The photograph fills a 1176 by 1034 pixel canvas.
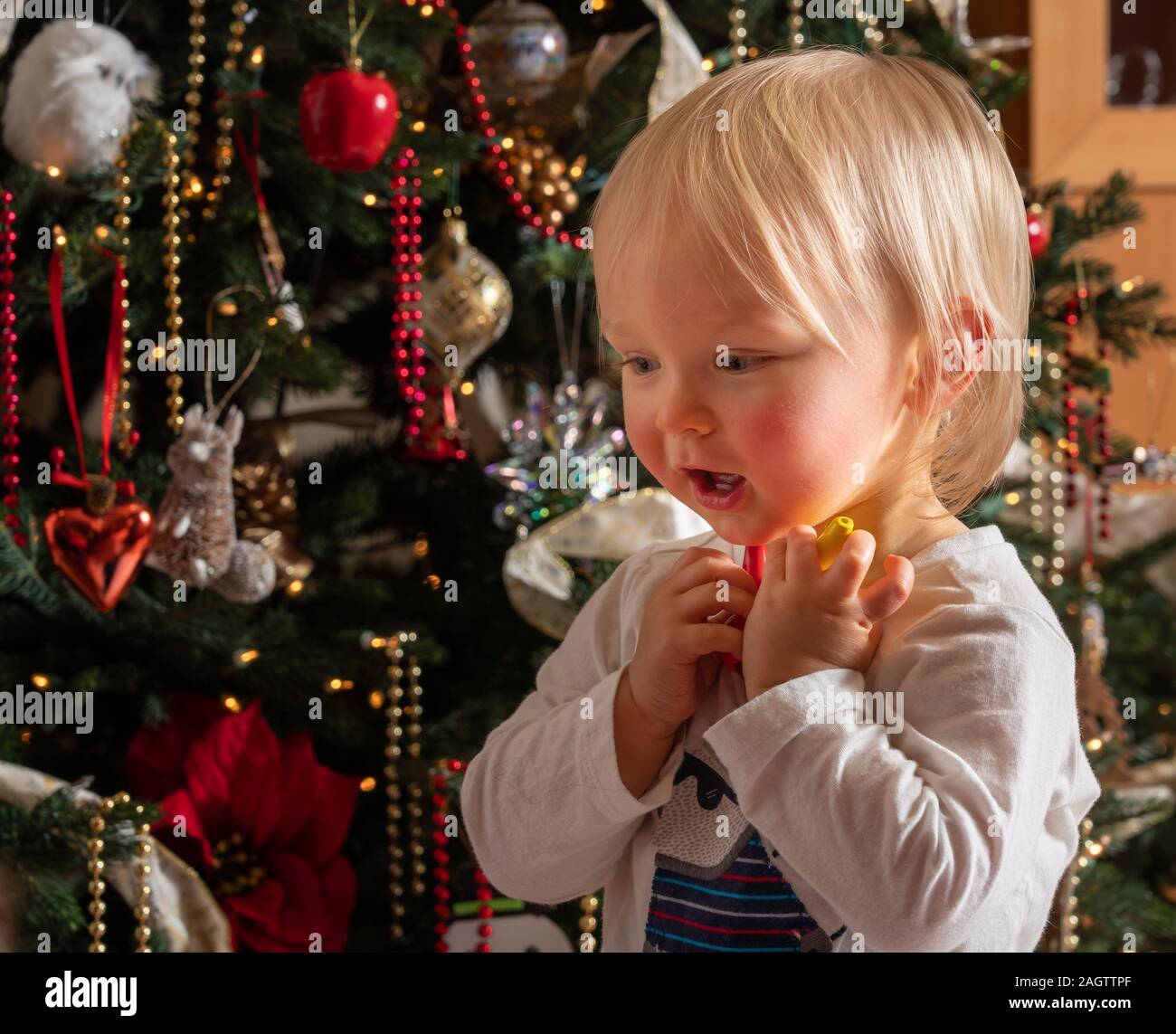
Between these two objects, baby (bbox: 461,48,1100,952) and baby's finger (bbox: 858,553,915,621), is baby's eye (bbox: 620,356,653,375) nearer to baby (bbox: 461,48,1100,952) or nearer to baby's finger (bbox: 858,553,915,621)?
baby (bbox: 461,48,1100,952)

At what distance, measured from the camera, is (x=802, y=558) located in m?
0.58

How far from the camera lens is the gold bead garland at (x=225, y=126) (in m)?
1.16

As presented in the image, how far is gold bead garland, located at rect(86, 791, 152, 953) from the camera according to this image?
1007 mm

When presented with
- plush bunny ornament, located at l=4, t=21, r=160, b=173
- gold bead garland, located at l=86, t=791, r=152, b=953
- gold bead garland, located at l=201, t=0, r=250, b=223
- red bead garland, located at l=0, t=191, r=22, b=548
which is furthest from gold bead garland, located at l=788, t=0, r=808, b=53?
gold bead garland, located at l=86, t=791, r=152, b=953

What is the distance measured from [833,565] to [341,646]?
0.76 m

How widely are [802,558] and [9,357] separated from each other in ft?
2.53

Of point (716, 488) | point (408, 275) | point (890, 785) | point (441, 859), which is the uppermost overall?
point (408, 275)

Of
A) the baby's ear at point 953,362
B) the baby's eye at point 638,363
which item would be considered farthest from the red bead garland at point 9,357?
the baby's ear at point 953,362

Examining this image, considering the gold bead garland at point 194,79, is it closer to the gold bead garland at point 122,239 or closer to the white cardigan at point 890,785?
the gold bead garland at point 122,239

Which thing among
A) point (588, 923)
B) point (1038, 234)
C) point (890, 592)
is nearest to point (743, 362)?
point (890, 592)

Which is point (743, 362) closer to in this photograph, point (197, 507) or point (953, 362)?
point (953, 362)

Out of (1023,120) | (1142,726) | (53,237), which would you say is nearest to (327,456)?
(53,237)

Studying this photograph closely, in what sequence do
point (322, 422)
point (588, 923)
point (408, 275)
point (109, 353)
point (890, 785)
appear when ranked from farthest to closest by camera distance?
point (322, 422) < point (408, 275) < point (109, 353) < point (588, 923) < point (890, 785)

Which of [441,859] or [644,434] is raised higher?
[644,434]
